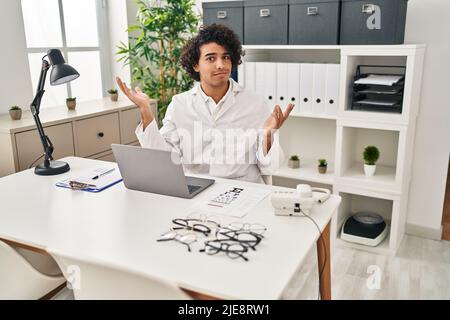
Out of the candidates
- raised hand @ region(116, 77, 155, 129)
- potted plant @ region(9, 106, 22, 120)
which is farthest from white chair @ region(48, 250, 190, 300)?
potted plant @ region(9, 106, 22, 120)

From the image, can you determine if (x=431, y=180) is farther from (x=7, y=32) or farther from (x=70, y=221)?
(x=7, y=32)

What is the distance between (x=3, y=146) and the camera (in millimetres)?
2332

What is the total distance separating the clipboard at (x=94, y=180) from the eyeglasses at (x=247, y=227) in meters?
0.65

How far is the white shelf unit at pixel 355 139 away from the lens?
8.35ft

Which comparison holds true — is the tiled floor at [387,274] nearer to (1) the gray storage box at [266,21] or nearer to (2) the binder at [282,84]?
(2) the binder at [282,84]

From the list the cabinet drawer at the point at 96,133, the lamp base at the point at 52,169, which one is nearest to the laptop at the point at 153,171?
the lamp base at the point at 52,169

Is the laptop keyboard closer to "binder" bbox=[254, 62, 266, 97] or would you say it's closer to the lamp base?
the lamp base

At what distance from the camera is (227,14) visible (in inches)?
115

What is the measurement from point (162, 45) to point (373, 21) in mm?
1602

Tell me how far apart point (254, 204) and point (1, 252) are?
2.82 ft

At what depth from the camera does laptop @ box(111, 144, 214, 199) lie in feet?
5.25

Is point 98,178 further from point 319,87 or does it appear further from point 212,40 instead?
point 319,87

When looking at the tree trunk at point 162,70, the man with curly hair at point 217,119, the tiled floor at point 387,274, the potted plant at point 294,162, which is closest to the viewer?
the man with curly hair at point 217,119

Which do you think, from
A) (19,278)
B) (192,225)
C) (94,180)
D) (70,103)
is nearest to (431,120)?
(192,225)
